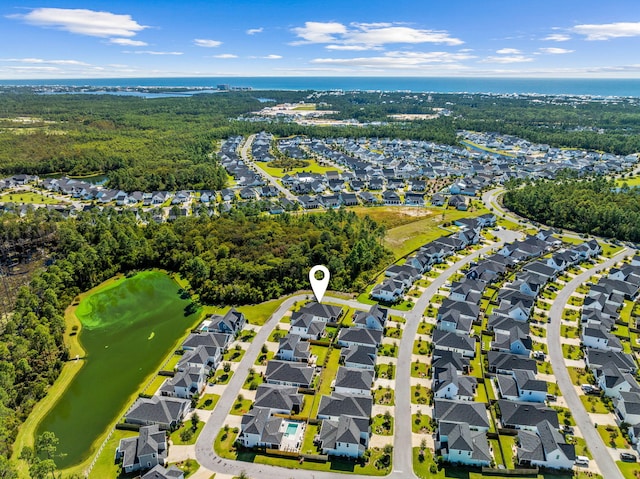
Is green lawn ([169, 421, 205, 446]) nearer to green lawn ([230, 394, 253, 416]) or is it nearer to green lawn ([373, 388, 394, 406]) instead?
green lawn ([230, 394, 253, 416])

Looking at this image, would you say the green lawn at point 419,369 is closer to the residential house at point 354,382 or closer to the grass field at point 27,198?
the residential house at point 354,382

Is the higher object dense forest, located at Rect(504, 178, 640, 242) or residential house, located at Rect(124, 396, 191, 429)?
dense forest, located at Rect(504, 178, 640, 242)

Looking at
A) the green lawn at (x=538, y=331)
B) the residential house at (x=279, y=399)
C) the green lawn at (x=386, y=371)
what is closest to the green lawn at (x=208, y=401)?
the residential house at (x=279, y=399)

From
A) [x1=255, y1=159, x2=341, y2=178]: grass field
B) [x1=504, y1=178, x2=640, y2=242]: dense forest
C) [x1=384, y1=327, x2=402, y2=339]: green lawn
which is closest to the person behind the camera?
[x1=384, y1=327, x2=402, y2=339]: green lawn

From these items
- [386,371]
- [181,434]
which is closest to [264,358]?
[181,434]

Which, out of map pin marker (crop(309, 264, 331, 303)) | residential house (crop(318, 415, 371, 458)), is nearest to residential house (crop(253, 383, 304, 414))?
residential house (crop(318, 415, 371, 458))

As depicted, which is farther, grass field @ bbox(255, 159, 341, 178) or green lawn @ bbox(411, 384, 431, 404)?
grass field @ bbox(255, 159, 341, 178)

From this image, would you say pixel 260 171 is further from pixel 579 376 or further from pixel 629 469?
pixel 629 469
